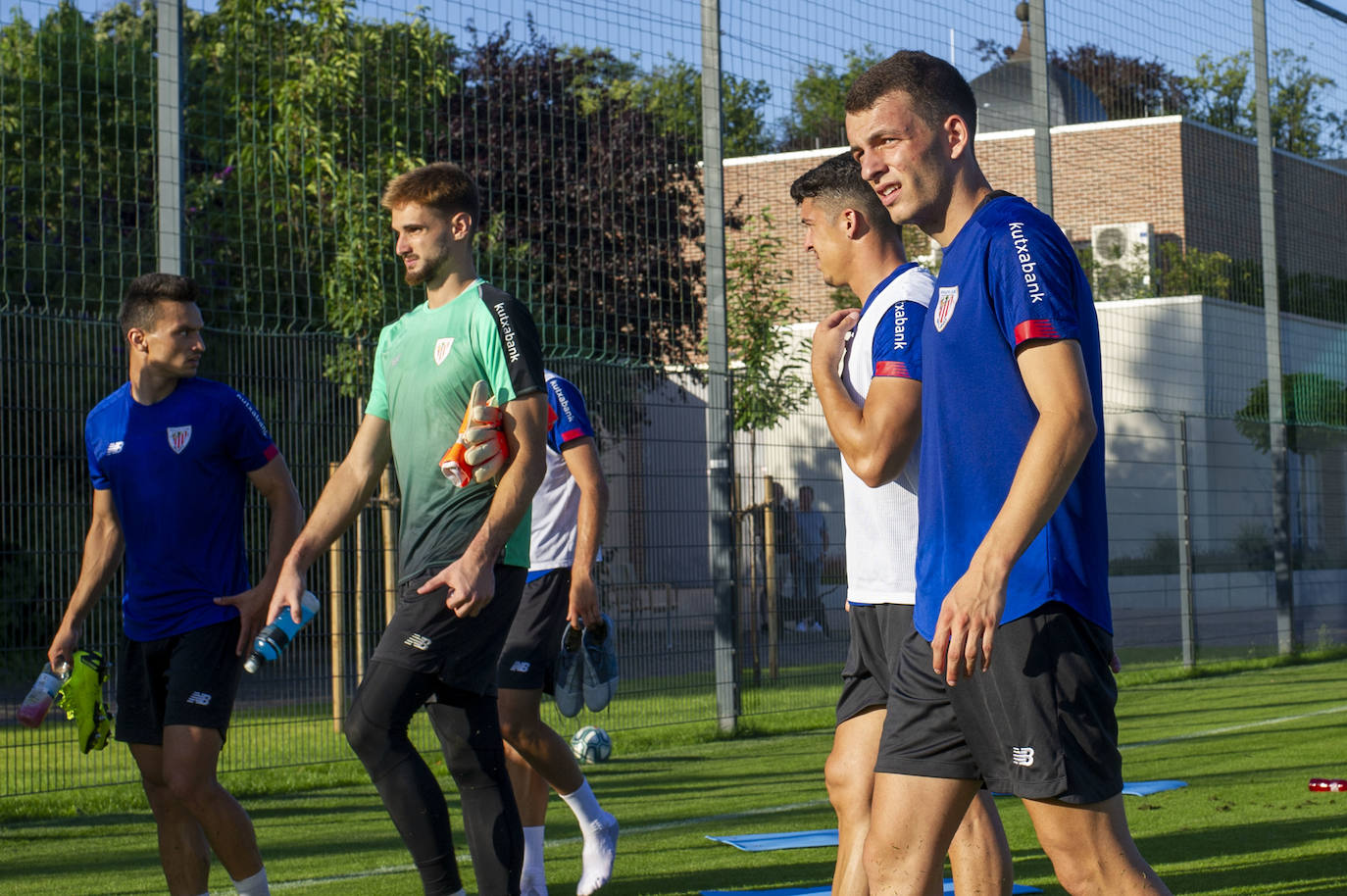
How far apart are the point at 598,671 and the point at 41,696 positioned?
2.26 meters

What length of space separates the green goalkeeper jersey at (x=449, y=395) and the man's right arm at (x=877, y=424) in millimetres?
1048

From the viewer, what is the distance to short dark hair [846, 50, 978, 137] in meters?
3.54

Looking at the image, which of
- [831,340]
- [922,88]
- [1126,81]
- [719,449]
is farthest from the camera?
[1126,81]

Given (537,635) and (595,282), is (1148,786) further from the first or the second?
(595,282)

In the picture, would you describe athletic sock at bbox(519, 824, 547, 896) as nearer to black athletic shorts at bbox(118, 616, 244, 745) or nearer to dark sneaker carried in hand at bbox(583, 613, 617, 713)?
dark sneaker carried in hand at bbox(583, 613, 617, 713)

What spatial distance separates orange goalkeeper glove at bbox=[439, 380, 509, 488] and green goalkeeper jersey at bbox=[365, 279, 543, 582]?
0.19ft

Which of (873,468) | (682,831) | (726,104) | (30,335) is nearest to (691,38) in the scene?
(726,104)

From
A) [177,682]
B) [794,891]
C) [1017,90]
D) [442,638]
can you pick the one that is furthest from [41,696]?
[1017,90]

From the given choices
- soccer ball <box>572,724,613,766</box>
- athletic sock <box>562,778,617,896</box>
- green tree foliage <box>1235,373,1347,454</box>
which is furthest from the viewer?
green tree foliage <box>1235,373,1347,454</box>

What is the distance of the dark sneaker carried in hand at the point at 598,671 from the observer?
675 cm

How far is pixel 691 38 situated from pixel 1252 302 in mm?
8983

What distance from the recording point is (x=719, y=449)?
11500 millimetres

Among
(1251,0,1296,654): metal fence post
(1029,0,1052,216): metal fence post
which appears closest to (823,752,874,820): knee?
(1029,0,1052,216): metal fence post

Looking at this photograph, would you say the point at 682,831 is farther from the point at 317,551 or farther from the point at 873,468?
the point at 873,468
